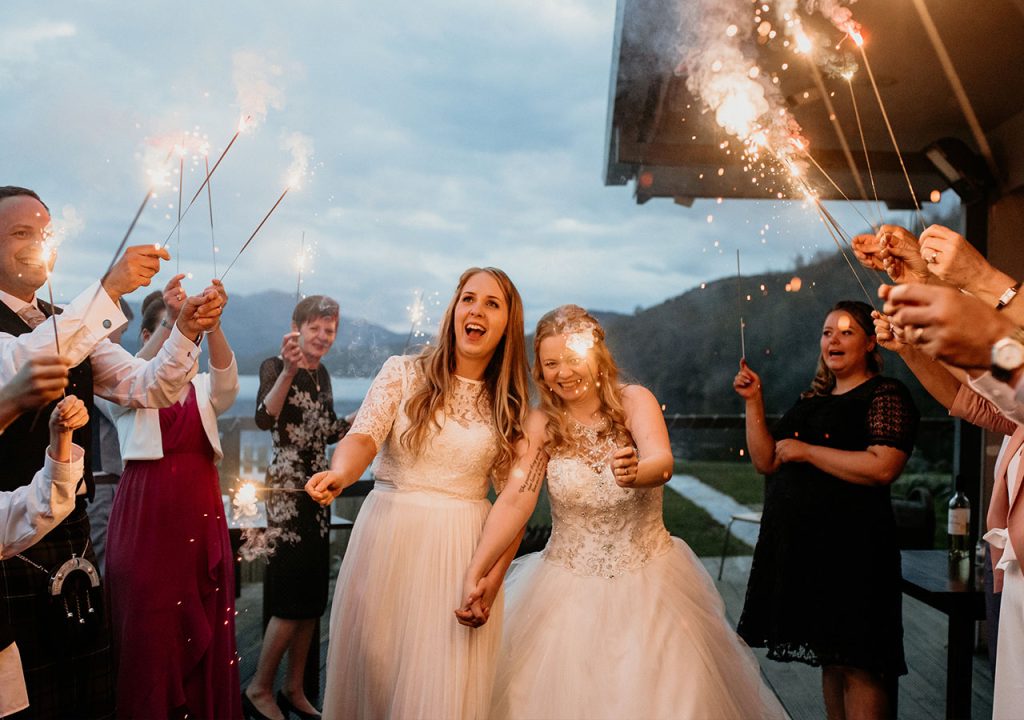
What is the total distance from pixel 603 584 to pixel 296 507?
1567 millimetres

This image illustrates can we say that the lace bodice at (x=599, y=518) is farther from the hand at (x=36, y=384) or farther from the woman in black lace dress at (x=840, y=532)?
the hand at (x=36, y=384)

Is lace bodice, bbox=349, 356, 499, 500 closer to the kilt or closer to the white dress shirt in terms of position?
the white dress shirt

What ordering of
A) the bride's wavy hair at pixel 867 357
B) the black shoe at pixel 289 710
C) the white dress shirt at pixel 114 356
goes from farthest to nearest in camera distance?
the black shoe at pixel 289 710, the bride's wavy hair at pixel 867 357, the white dress shirt at pixel 114 356

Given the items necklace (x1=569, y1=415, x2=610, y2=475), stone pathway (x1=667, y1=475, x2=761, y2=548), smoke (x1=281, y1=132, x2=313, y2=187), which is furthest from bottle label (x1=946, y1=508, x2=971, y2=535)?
stone pathway (x1=667, y1=475, x2=761, y2=548)

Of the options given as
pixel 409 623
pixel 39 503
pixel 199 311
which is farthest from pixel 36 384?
pixel 409 623

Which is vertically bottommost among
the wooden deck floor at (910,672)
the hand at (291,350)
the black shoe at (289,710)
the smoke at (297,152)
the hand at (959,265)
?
the wooden deck floor at (910,672)

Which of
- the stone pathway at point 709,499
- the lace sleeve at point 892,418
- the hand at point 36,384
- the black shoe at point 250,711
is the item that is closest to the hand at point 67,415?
the hand at point 36,384

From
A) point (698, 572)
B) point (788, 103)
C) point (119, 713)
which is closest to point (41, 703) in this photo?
point (119, 713)

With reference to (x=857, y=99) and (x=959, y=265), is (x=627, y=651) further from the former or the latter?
(x=857, y=99)

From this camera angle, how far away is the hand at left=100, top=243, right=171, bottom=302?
7.06ft

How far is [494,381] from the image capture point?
280 cm

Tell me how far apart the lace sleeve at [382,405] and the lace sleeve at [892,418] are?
1.69 meters

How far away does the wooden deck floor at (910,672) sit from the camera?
3.84 meters

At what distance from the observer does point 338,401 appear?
4234 millimetres
